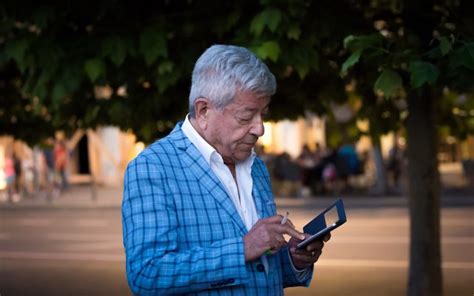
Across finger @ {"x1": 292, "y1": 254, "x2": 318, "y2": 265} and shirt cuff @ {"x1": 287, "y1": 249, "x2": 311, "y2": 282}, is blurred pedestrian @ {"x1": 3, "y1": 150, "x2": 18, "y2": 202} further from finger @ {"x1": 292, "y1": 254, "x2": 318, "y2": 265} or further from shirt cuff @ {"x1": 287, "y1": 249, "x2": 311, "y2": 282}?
finger @ {"x1": 292, "y1": 254, "x2": 318, "y2": 265}

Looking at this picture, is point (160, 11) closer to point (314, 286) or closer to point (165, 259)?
point (165, 259)

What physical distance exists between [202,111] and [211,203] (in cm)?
30

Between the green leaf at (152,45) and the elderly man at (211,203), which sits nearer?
the elderly man at (211,203)

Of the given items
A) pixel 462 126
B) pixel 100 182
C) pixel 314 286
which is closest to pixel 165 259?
pixel 462 126

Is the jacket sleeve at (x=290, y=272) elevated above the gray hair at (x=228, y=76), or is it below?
below

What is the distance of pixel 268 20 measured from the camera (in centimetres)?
551

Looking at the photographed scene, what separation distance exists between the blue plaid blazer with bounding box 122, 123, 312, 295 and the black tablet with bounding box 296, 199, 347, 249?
0.16m

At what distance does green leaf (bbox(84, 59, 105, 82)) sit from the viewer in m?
6.03

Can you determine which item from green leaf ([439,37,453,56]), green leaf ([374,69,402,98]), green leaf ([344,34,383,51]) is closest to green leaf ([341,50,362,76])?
green leaf ([344,34,383,51])

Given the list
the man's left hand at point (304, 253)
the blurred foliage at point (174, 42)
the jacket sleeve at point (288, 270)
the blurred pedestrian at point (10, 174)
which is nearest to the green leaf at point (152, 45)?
the blurred foliage at point (174, 42)

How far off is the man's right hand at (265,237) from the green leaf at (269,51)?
2687mm

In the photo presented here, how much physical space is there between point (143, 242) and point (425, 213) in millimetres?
5151

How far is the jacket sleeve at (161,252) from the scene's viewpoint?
2828 millimetres

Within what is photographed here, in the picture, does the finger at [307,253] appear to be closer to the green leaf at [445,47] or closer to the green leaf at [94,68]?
the green leaf at [445,47]
